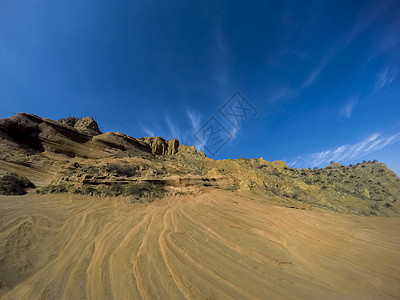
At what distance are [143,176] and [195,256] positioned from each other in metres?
10.9

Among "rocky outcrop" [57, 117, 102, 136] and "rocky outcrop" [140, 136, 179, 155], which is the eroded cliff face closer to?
"rocky outcrop" [57, 117, 102, 136]

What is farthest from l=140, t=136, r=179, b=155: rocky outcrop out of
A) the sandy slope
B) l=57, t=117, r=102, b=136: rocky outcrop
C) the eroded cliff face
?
the sandy slope

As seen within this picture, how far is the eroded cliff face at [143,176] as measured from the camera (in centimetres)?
998

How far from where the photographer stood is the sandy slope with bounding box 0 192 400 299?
7.68 feet

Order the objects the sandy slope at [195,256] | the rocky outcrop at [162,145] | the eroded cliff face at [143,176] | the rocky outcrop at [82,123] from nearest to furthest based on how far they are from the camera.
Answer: the sandy slope at [195,256], the eroded cliff face at [143,176], the rocky outcrop at [82,123], the rocky outcrop at [162,145]

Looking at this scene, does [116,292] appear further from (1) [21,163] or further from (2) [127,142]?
(2) [127,142]

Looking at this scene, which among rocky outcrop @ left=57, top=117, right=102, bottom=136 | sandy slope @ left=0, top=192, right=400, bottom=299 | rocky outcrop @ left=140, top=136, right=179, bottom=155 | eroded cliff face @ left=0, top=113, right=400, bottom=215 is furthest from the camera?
rocky outcrop @ left=140, top=136, right=179, bottom=155

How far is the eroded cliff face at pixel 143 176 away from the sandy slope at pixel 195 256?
422 centimetres

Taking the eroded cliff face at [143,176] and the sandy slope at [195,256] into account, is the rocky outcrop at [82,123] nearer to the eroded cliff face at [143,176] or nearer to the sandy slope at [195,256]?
the eroded cliff face at [143,176]

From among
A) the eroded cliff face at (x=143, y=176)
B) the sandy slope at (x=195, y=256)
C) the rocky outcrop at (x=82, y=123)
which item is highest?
the rocky outcrop at (x=82, y=123)

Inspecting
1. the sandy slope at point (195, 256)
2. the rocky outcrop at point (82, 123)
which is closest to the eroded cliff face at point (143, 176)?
the sandy slope at point (195, 256)

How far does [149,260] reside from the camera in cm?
304

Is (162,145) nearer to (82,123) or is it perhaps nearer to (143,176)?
(82,123)

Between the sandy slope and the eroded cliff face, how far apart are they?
4222mm
